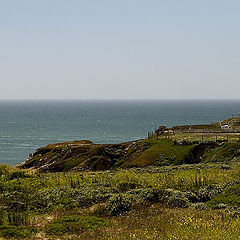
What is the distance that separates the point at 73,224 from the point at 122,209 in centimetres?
402

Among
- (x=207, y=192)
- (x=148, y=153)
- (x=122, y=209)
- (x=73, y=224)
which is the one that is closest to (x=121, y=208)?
(x=122, y=209)

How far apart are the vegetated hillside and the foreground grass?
19.9 m

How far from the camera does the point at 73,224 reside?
55.3 ft

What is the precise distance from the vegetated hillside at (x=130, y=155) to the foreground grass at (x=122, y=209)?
19.9 meters

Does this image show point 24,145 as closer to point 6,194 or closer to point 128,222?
point 6,194

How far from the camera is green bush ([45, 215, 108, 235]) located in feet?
52.2

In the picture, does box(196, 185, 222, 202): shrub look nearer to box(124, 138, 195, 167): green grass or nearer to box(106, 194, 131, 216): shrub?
box(106, 194, 131, 216): shrub

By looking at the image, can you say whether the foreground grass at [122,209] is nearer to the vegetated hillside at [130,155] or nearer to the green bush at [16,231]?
the green bush at [16,231]

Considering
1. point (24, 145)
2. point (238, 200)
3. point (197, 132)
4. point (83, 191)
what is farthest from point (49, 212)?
point (24, 145)

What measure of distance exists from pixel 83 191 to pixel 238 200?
35.6 feet

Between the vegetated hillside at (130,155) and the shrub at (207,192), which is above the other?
the shrub at (207,192)

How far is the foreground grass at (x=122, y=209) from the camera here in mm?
14828

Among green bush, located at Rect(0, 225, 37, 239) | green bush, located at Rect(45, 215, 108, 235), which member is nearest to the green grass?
green bush, located at Rect(45, 215, 108, 235)

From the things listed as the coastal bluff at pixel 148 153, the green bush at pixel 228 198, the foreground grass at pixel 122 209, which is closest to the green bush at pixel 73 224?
the foreground grass at pixel 122 209
